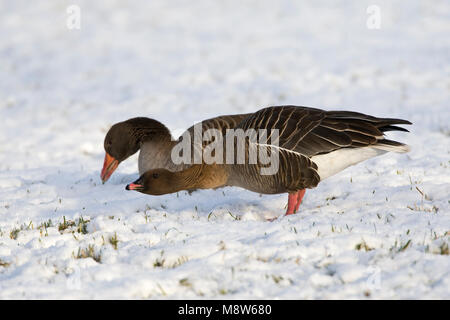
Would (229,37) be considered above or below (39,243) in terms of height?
above

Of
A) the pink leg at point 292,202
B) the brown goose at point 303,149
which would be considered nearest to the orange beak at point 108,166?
the brown goose at point 303,149

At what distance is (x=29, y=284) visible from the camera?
4.34 m

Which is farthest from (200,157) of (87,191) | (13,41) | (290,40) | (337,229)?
(13,41)

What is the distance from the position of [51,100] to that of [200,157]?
31.9 ft

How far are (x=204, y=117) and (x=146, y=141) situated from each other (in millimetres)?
5581

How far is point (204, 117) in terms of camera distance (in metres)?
12.5

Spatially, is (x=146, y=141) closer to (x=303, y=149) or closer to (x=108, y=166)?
(x=108, y=166)

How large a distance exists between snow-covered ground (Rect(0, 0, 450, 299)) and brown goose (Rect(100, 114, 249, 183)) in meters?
0.48

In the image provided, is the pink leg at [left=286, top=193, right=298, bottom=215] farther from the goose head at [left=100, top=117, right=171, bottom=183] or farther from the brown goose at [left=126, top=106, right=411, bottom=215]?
the goose head at [left=100, top=117, right=171, bottom=183]

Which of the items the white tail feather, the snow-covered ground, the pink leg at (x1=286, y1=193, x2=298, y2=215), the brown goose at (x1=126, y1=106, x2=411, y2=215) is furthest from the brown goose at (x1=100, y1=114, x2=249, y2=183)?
the white tail feather

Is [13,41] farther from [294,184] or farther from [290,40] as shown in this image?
[294,184]

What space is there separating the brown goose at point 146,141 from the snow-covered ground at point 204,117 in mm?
478

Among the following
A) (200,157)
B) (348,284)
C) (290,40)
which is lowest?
(348,284)

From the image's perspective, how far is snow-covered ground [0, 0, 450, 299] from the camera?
170 inches
